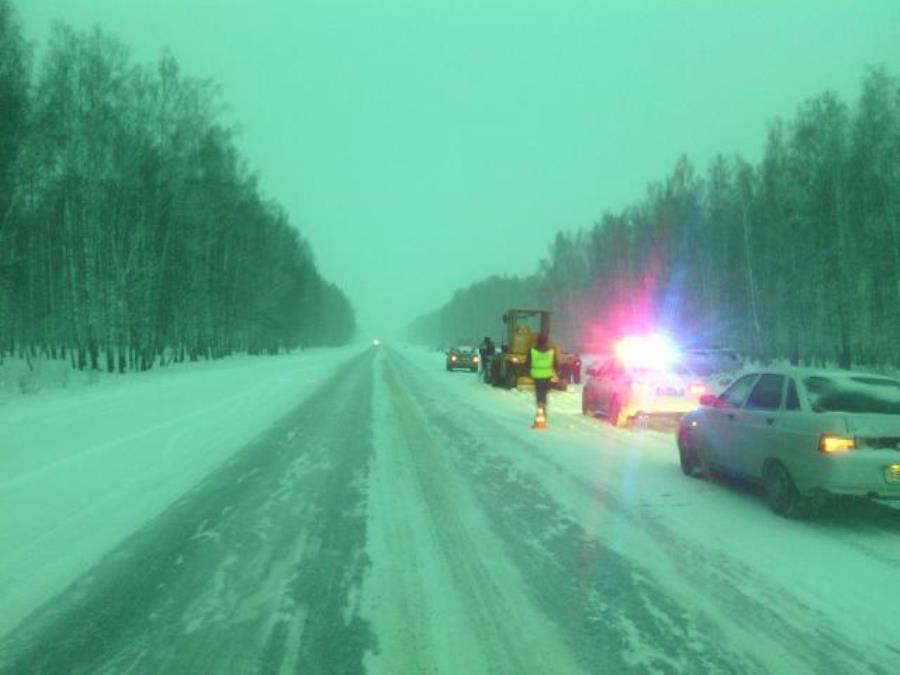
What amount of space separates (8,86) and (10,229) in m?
7.25

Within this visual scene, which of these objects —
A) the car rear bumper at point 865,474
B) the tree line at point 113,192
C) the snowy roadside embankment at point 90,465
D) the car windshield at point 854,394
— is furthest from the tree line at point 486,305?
the car rear bumper at point 865,474

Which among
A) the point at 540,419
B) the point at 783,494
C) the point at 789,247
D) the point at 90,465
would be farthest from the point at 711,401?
the point at 789,247

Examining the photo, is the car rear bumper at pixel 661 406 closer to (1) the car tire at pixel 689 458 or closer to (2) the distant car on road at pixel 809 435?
(1) the car tire at pixel 689 458

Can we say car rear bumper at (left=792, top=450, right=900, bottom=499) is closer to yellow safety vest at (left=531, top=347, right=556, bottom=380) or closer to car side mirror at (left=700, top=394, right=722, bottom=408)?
car side mirror at (left=700, top=394, right=722, bottom=408)

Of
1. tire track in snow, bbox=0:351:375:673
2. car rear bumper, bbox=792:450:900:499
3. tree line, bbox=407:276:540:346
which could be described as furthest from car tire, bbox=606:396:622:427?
tree line, bbox=407:276:540:346

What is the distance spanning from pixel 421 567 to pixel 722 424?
4.97 meters

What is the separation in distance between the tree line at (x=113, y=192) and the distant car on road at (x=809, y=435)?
2586 centimetres

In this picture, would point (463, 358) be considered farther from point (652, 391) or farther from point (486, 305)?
point (486, 305)

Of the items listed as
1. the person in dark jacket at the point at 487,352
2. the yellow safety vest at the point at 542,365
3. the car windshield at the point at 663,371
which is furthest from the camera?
the person in dark jacket at the point at 487,352

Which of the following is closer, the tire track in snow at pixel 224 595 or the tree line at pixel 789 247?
the tire track in snow at pixel 224 595

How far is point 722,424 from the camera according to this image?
9.32 m

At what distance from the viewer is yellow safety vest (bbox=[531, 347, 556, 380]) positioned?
16.2 metres

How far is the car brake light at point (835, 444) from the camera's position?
706cm

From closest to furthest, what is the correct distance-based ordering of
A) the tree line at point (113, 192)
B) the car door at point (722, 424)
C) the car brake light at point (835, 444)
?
the car brake light at point (835, 444) → the car door at point (722, 424) → the tree line at point (113, 192)
